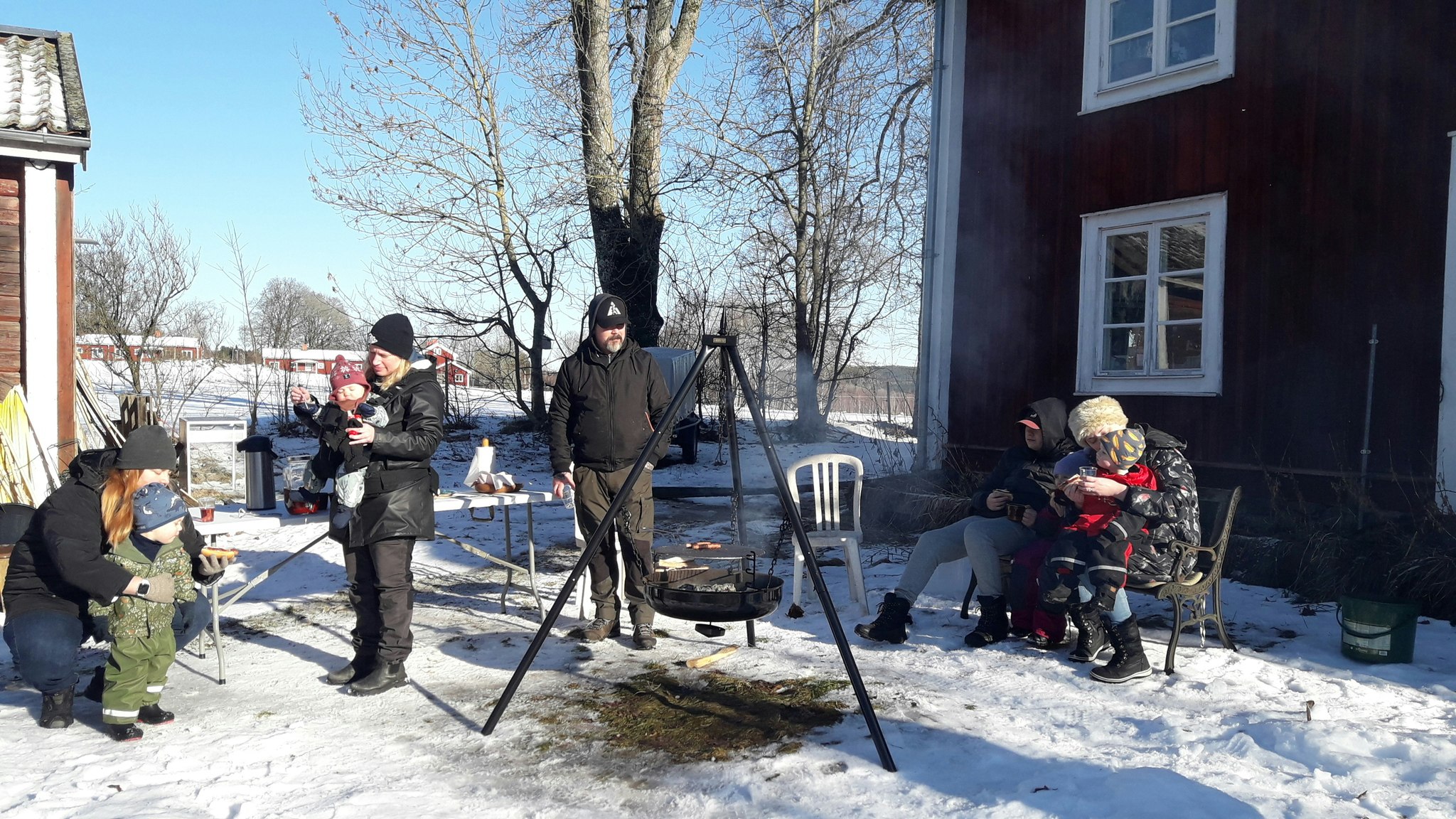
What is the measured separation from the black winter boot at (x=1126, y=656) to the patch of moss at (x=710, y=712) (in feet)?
3.81

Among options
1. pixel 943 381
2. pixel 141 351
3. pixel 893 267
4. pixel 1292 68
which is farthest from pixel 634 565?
pixel 893 267

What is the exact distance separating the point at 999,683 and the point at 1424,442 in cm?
390

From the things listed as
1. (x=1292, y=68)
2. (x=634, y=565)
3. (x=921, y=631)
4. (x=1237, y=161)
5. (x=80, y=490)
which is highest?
(x=1292, y=68)

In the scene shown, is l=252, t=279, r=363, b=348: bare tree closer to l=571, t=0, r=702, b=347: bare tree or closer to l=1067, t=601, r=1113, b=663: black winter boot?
l=571, t=0, r=702, b=347: bare tree

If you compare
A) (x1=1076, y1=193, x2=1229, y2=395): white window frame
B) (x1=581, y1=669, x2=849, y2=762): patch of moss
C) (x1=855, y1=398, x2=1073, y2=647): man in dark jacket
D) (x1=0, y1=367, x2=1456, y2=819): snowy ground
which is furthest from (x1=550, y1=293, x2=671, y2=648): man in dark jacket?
(x1=1076, y1=193, x2=1229, y2=395): white window frame

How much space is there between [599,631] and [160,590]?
2.08m

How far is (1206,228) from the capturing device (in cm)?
759

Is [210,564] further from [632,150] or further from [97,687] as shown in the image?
[632,150]

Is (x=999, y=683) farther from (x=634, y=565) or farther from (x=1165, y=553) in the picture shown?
(x=634, y=565)

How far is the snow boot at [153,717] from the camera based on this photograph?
394 centimetres

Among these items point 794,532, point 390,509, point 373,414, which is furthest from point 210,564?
point 794,532

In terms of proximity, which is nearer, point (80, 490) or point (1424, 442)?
point (80, 490)

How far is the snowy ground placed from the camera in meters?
3.16

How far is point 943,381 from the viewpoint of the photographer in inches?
373
